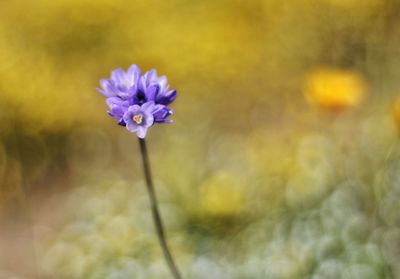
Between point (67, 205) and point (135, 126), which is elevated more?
point (67, 205)

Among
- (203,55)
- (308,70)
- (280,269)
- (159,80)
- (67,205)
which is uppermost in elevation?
(203,55)

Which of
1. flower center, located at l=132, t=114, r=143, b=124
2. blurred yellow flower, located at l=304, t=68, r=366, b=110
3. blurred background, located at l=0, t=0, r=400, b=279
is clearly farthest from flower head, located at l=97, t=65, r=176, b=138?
blurred yellow flower, located at l=304, t=68, r=366, b=110

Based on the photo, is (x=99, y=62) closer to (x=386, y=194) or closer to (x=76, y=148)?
(x=76, y=148)

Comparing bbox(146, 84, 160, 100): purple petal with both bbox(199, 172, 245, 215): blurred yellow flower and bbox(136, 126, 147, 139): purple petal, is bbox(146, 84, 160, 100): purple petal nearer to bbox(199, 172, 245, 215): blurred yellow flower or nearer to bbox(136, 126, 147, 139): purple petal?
bbox(136, 126, 147, 139): purple petal

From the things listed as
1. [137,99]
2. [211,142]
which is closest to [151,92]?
[137,99]

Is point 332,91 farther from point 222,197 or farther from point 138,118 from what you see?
point 138,118

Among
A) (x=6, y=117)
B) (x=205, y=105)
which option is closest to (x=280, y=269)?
(x=205, y=105)

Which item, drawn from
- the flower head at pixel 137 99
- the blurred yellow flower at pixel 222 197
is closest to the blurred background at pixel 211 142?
the blurred yellow flower at pixel 222 197
